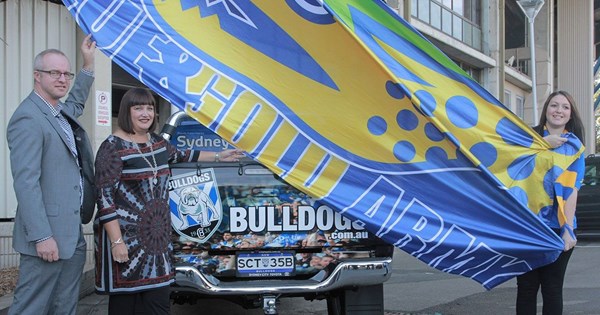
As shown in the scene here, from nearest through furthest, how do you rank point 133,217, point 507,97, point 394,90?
1. point 133,217
2. point 394,90
3. point 507,97

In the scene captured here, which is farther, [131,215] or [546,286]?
[546,286]

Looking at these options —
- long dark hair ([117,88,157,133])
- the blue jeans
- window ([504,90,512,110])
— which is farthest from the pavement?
window ([504,90,512,110])

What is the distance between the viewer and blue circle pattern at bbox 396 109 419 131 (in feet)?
15.3

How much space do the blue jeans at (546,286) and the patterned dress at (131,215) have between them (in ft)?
8.22

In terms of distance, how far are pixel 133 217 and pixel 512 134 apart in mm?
2598

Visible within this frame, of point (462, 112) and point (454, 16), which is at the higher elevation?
point (454, 16)

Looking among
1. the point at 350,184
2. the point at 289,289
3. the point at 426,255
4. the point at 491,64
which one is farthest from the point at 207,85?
the point at 491,64

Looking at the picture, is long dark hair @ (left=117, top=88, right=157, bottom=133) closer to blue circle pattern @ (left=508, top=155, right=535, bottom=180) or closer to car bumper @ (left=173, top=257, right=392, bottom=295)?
car bumper @ (left=173, top=257, right=392, bottom=295)

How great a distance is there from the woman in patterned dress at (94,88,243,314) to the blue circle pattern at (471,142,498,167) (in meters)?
2.04

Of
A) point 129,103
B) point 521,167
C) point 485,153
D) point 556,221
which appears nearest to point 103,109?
point 129,103

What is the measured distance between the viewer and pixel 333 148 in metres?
4.65

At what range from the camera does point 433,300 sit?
295 inches

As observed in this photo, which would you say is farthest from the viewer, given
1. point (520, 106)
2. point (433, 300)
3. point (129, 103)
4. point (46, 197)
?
point (520, 106)

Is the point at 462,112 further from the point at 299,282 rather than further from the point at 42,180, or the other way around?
the point at 42,180
